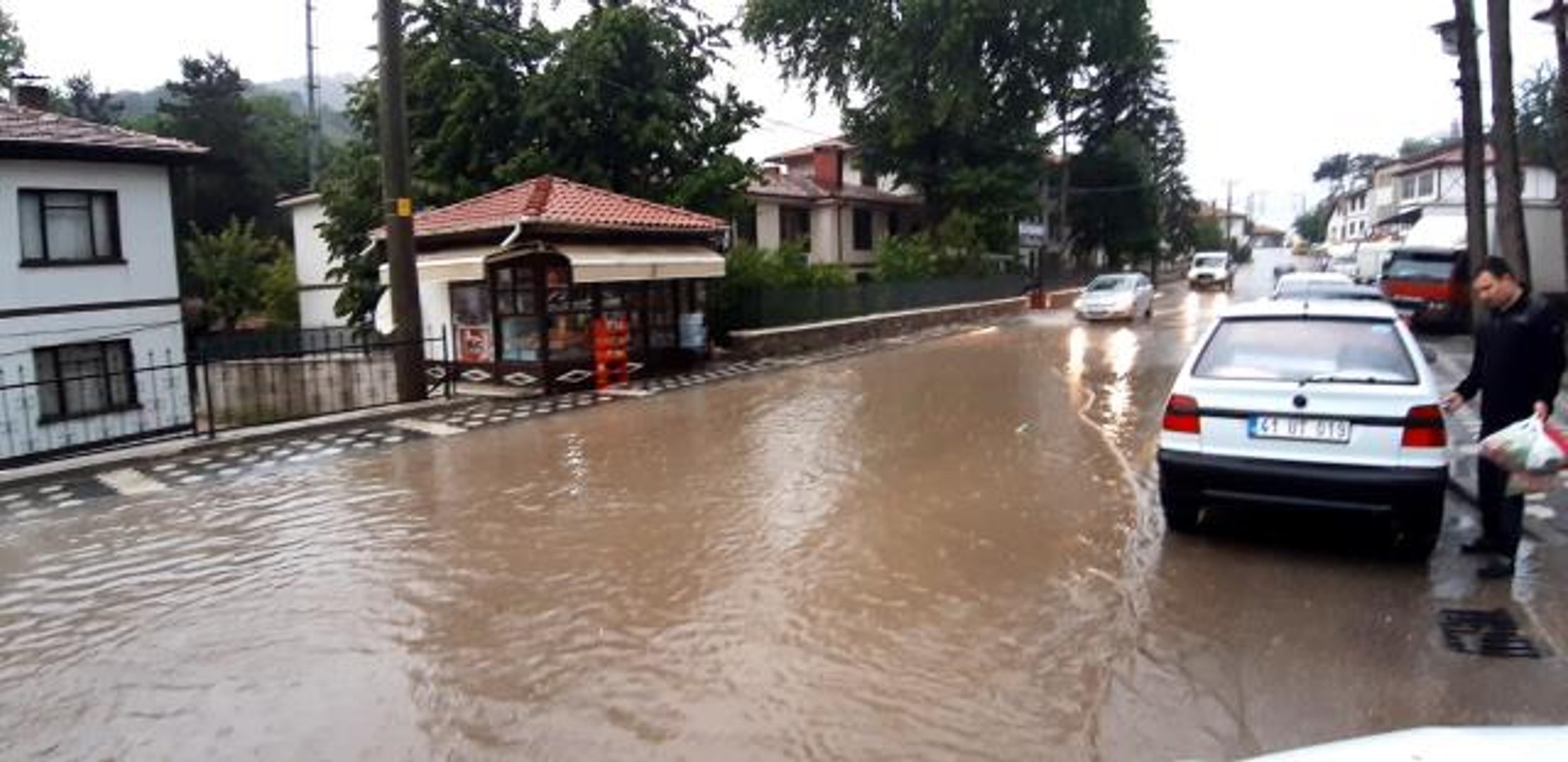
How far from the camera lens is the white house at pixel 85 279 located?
17.8m

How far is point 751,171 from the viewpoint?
83.2ft

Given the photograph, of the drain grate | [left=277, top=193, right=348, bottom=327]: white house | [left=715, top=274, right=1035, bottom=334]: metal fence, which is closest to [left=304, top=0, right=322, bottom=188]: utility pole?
[left=277, top=193, right=348, bottom=327]: white house

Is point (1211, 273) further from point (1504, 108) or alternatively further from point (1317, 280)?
point (1504, 108)

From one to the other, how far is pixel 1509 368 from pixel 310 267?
3741cm

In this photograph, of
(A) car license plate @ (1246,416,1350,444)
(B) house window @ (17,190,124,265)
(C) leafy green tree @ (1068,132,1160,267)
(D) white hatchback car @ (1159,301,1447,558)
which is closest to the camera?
(D) white hatchback car @ (1159,301,1447,558)

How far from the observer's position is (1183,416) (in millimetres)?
6789

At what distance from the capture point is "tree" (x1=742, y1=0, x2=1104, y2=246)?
37.9 meters

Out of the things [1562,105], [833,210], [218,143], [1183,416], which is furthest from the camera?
[218,143]

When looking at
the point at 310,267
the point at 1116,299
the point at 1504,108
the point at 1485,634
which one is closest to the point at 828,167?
the point at 1116,299

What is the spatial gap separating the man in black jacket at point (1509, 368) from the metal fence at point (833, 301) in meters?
17.7

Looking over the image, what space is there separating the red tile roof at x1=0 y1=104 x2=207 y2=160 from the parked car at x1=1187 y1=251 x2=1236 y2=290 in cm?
4348

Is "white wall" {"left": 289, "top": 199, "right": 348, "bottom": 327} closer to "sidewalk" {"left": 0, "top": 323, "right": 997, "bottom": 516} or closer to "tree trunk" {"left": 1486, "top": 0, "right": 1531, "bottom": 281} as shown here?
"sidewalk" {"left": 0, "top": 323, "right": 997, "bottom": 516}

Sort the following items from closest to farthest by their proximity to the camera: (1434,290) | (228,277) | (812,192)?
(1434,290)
(228,277)
(812,192)

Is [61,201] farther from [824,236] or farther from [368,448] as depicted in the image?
[824,236]
